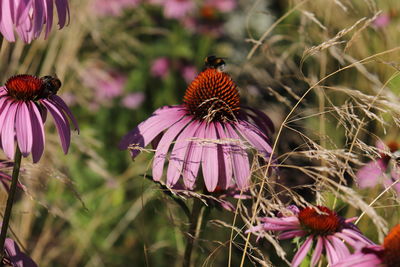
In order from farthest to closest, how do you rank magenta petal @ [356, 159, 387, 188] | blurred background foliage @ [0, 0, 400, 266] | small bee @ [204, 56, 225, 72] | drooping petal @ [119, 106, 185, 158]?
1. blurred background foliage @ [0, 0, 400, 266]
2. magenta petal @ [356, 159, 387, 188]
3. small bee @ [204, 56, 225, 72]
4. drooping petal @ [119, 106, 185, 158]

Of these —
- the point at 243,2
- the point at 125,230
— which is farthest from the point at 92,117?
the point at 243,2

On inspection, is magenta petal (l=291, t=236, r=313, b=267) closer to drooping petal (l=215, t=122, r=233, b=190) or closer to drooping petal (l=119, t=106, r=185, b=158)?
drooping petal (l=215, t=122, r=233, b=190)

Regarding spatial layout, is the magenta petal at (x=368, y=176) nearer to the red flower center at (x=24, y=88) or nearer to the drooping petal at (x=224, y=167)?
the drooping petal at (x=224, y=167)

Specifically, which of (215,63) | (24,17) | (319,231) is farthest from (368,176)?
(24,17)

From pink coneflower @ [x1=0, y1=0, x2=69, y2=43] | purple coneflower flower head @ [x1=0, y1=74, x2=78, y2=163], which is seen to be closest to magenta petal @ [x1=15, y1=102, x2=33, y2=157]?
purple coneflower flower head @ [x1=0, y1=74, x2=78, y2=163]

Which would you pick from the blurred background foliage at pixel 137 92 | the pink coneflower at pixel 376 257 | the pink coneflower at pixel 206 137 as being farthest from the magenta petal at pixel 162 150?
the blurred background foliage at pixel 137 92

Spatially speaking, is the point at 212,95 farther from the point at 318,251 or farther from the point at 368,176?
the point at 368,176
